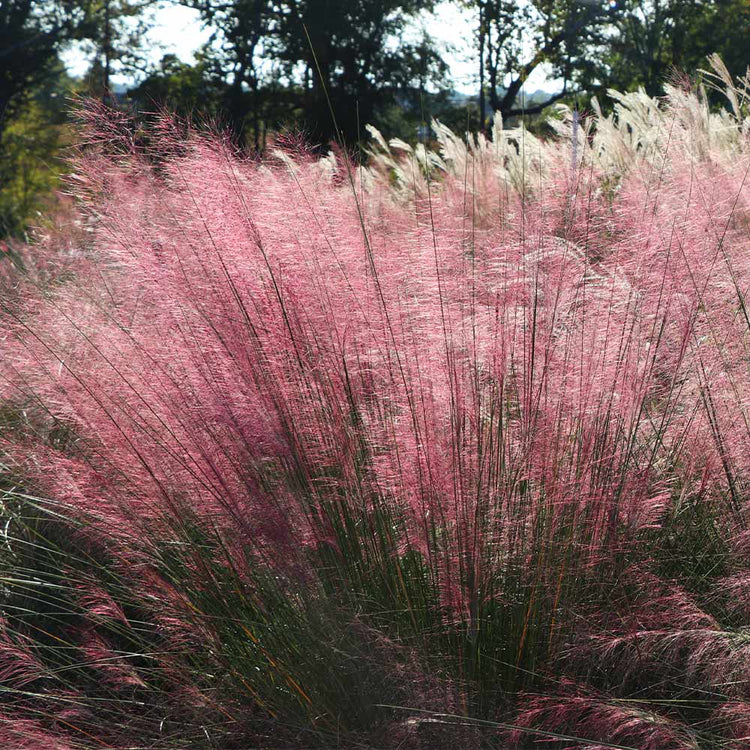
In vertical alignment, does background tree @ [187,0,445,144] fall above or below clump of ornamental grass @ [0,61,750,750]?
above

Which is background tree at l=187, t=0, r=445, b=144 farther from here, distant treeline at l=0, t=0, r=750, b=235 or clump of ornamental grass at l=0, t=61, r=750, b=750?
clump of ornamental grass at l=0, t=61, r=750, b=750

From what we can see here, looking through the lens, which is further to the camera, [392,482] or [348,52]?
[348,52]

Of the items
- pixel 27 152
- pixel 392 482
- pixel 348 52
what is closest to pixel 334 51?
pixel 348 52

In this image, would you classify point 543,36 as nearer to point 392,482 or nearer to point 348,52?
point 348,52

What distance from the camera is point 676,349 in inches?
84.9

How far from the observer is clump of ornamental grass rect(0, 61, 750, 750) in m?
1.85

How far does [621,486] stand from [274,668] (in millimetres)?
892

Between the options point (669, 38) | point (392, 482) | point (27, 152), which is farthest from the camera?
point (669, 38)

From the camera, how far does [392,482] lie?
6.24ft

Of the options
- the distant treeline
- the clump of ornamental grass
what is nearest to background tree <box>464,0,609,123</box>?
the distant treeline

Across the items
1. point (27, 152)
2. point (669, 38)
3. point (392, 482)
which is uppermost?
point (669, 38)

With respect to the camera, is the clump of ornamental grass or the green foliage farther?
the green foliage

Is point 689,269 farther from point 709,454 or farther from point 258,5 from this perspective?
point 258,5

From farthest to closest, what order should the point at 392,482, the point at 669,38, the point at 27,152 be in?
1. the point at 669,38
2. the point at 27,152
3. the point at 392,482
